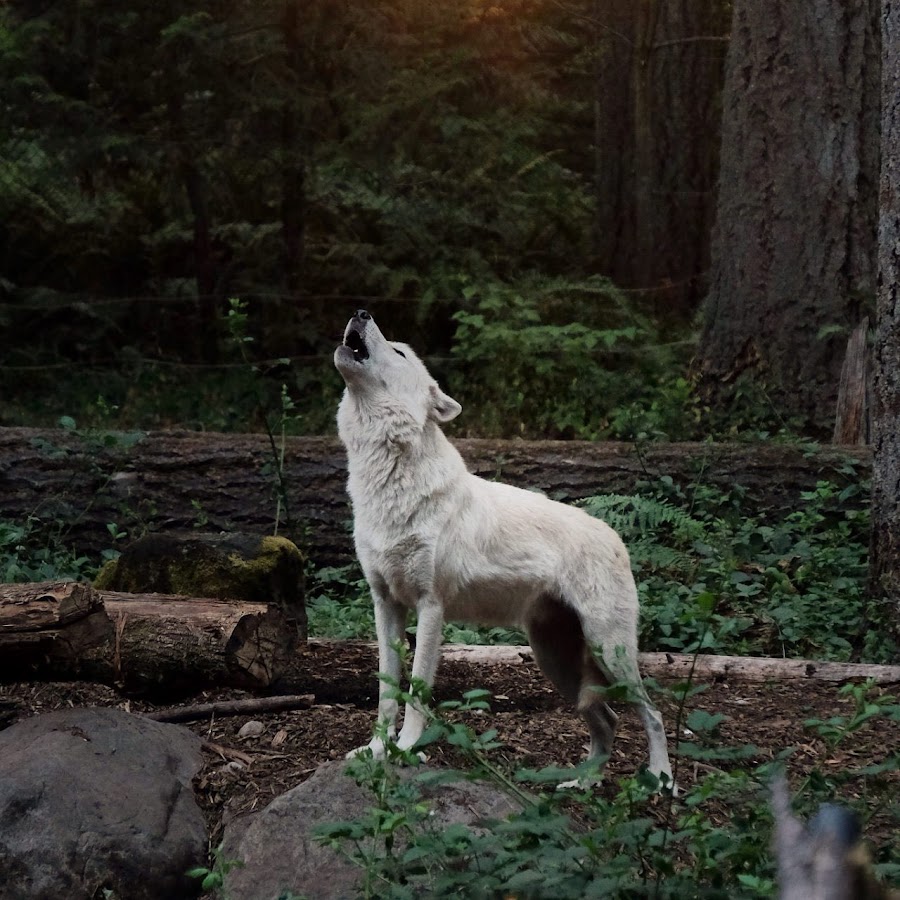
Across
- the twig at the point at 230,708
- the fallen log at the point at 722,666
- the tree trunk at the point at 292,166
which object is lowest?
the fallen log at the point at 722,666

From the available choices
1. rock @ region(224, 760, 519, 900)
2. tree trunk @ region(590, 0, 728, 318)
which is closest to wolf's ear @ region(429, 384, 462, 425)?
rock @ region(224, 760, 519, 900)

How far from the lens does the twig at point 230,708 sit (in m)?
5.53

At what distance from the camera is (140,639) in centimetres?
558

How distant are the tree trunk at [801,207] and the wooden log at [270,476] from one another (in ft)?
5.48

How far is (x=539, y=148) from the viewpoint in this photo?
1722 cm

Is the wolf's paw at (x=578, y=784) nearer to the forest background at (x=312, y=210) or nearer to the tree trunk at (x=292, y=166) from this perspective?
A: the forest background at (x=312, y=210)

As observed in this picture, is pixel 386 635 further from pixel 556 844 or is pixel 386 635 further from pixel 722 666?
pixel 722 666

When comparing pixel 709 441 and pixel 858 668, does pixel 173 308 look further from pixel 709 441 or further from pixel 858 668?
pixel 858 668

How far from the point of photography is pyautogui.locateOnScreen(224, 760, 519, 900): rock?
13.9ft

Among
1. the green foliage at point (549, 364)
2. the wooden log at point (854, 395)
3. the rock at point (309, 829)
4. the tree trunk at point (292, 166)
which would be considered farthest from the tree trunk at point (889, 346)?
the tree trunk at point (292, 166)

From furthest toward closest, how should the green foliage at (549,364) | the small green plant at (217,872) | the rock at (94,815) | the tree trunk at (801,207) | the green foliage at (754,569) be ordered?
1. the green foliage at (549,364)
2. the tree trunk at (801,207)
3. the green foliage at (754,569)
4. the rock at (94,815)
5. the small green plant at (217,872)

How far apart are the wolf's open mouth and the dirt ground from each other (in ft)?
5.58

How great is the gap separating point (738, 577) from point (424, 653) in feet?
10.5

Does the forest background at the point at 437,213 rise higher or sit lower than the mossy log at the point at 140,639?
higher
